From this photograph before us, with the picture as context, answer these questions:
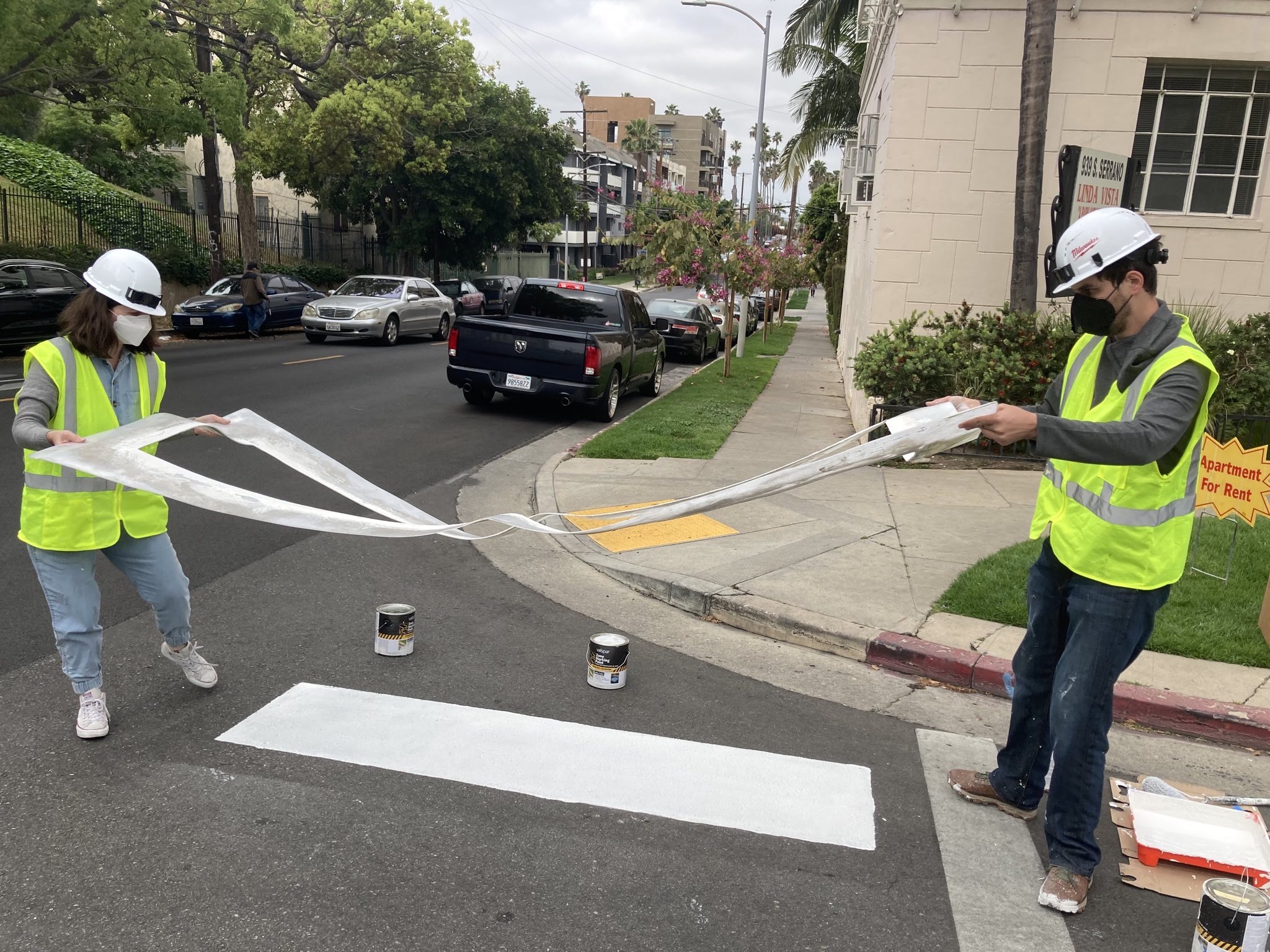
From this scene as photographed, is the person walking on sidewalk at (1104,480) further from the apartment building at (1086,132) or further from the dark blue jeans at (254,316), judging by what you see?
the dark blue jeans at (254,316)

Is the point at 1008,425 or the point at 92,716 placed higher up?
the point at 1008,425

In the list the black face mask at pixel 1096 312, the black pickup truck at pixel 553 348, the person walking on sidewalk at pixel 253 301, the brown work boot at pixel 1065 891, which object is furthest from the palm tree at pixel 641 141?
the brown work boot at pixel 1065 891

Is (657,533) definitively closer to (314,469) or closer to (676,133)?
(314,469)

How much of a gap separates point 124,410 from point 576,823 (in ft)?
8.04

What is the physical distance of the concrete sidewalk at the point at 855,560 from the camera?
5.15 metres

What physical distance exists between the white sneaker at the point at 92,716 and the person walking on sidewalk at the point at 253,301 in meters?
20.3

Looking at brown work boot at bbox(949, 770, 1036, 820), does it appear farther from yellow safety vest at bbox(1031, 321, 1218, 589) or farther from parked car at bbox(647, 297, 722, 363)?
parked car at bbox(647, 297, 722, 363)

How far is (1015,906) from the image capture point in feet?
10.5

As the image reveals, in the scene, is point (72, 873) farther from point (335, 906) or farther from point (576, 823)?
point (576, 823)

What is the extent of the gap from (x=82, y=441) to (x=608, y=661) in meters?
2.40

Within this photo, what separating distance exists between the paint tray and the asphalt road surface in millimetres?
163

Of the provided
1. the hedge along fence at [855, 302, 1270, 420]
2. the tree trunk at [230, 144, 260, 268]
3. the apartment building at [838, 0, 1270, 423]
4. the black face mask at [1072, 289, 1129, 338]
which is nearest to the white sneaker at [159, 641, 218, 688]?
the black face mask at [1072, 289, 1129, 338]

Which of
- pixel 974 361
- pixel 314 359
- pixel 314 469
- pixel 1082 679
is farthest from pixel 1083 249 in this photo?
pixel 314 359

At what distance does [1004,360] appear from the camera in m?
10.5
